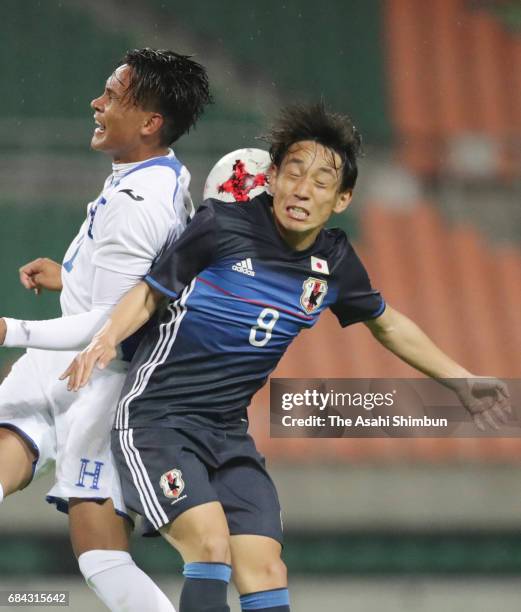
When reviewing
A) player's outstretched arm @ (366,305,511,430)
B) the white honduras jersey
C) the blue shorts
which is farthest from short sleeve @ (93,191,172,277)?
player's outstretched arm @ (366,305,511,430)

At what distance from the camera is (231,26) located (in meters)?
7.79

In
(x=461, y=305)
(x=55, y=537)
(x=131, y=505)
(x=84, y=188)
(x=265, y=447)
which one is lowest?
(x=131, y=505)

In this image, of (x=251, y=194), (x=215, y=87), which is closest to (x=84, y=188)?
(x=215, y=87)

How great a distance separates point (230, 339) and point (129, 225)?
1.22 feet

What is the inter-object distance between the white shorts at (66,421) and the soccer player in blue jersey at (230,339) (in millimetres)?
85

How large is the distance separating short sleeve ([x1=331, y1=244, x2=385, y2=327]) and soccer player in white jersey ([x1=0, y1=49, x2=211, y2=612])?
44cm

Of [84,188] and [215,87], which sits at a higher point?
[215,87]

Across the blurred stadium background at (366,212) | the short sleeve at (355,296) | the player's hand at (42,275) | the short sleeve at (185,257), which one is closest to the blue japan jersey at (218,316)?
the short sleeve at (185,257)

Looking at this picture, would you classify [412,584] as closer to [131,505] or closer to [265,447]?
[265,447]

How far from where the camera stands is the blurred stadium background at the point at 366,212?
18.2 feet

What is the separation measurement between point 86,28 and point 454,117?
100 inches

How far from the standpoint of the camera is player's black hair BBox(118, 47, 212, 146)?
298 cm

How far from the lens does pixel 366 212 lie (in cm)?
707

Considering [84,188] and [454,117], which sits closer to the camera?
[84,188]
